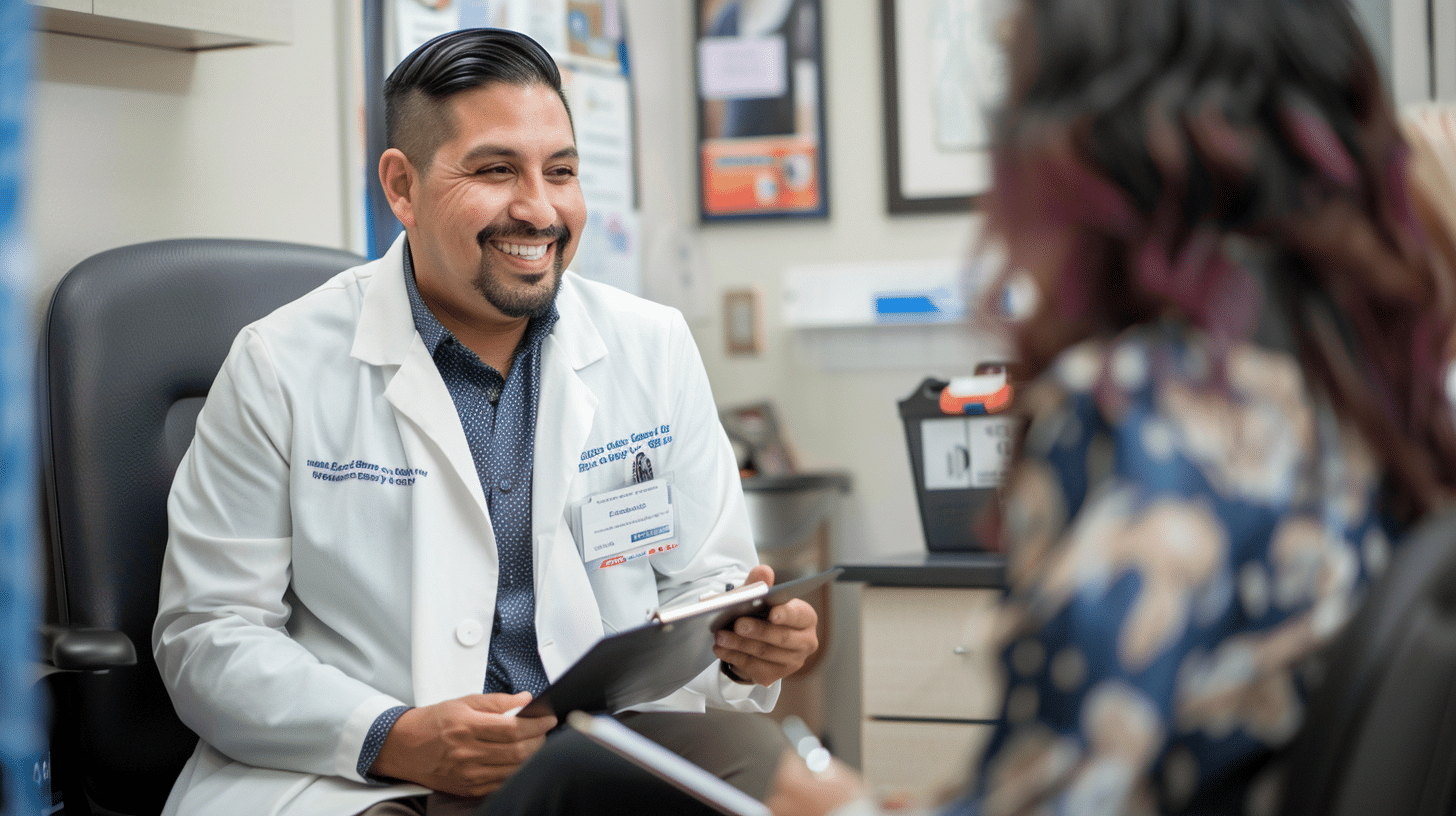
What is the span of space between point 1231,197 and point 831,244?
229 cm

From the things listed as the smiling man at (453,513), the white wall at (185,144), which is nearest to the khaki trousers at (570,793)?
the smiling man at (453,513)

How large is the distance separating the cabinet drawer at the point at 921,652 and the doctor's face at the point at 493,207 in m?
0.81

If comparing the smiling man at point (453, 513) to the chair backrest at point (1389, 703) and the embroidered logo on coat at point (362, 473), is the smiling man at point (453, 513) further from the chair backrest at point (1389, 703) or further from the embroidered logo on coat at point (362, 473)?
the chair backrest at point (1389, 703)

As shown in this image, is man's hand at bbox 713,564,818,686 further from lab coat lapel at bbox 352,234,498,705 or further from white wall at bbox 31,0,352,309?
white wall at bbox 31,0,352,309

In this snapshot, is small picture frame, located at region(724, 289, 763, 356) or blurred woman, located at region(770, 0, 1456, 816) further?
small picture frame, located at region(724, 289, 763, 356)

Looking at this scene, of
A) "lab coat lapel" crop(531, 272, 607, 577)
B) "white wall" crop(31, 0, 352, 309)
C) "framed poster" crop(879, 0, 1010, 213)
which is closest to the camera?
"lab coat lapel" crop(531, 272, 607, 577)

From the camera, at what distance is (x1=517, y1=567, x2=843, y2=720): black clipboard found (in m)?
1.03

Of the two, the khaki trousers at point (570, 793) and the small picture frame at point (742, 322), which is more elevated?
the small picture frame at point (742, 322)

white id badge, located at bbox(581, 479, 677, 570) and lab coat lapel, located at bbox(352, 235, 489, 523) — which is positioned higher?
lab coat lapel, located at bbox(352, 235, 489, 523)

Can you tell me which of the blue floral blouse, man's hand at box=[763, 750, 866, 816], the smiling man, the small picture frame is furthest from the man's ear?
the small picture frame

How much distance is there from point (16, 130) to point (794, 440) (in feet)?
7.96

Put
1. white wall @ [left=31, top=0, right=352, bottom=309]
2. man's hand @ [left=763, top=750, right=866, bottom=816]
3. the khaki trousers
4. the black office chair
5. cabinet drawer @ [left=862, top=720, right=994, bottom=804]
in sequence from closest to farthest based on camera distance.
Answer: man's hand @ [left=763, top=750, right=866, bottom=816] < the khaki trousers < the black office chair < white wall @ [left=31, top=0, right=352, bottom=309] < cabinet drawer @ [left=862, top=720, right=994, bottom=804]

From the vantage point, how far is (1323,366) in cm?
67

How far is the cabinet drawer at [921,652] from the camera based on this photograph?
1.93 meters
